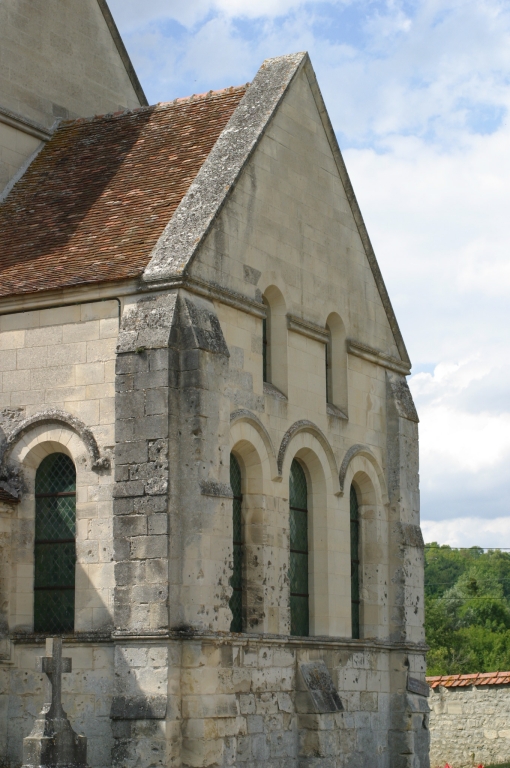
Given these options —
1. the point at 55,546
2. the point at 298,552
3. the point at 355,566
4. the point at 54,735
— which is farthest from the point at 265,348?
the point at 54,735

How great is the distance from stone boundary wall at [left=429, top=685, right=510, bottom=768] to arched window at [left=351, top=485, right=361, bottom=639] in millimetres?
5169

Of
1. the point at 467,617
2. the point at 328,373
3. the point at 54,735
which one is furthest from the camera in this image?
the point at 467,617

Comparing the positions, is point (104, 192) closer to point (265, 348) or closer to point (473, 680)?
point (265, 348)

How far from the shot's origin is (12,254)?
19.7m

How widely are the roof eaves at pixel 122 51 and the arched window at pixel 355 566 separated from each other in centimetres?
862

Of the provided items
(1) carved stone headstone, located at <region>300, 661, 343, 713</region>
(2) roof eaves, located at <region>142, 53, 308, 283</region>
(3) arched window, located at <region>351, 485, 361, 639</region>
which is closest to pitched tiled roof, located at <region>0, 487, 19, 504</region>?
(2) roof eaves, located at <region>142, 53, 308, 283</region>

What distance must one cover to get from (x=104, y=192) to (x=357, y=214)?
4866mm

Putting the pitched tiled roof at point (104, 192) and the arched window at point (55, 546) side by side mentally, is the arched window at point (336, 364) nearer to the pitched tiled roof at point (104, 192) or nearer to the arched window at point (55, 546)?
the pitched tiled roof at point (104, 192)

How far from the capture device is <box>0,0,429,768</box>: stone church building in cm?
1688

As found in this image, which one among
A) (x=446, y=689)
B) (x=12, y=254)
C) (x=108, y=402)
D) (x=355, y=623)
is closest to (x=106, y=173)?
(x=12, y=254)

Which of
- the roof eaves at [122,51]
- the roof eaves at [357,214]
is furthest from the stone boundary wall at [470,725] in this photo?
the roof eaves at [122,51]

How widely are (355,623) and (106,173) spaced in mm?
8168

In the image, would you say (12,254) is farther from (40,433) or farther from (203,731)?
(203,731)

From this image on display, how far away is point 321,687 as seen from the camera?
19500 mm
